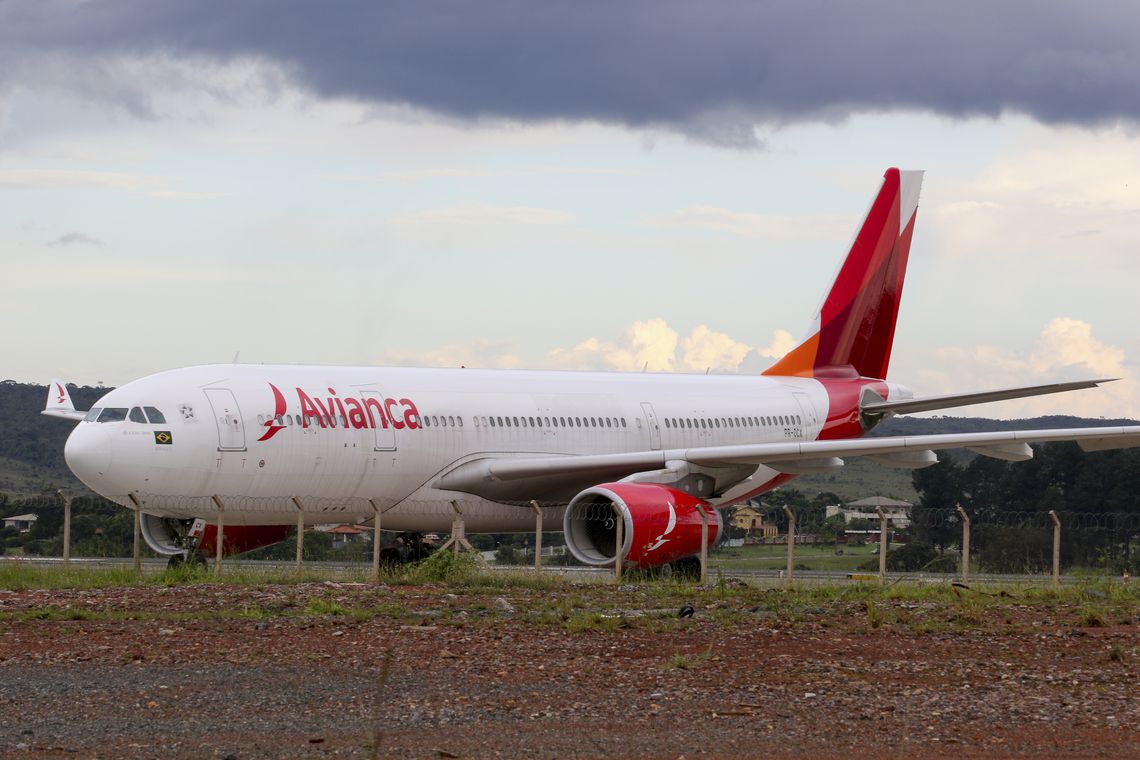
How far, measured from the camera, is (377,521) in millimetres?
21266

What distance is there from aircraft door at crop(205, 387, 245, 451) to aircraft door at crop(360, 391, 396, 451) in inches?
83.3

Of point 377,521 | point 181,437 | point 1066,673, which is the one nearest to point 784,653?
point 1066,673

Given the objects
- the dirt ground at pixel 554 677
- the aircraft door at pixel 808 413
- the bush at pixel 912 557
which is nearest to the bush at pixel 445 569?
the dirt ground at pixel 554 677

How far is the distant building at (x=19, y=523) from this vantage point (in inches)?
2029

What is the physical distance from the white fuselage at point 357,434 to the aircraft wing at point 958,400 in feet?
10.1

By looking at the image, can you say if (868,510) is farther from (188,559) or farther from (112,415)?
(112,415)

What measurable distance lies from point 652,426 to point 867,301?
6444 millimetres

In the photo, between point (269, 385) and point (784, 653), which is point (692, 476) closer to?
point (269, 385)

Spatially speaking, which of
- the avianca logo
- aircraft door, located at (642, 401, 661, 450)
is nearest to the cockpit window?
the avianca logo

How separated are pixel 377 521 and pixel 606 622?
22.8 feet

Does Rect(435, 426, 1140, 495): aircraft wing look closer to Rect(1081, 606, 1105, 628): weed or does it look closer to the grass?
Rect(1081, 606, 1105, 628): weed

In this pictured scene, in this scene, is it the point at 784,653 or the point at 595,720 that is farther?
the point at 784,653

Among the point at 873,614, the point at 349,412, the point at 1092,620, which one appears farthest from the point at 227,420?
the point at 1092,620

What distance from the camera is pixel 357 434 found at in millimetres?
23016
